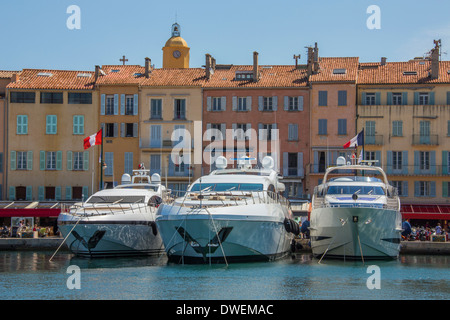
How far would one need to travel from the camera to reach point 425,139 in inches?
2494

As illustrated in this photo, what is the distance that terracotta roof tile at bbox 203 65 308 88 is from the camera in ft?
217

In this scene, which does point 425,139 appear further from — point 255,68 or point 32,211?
point 32,211

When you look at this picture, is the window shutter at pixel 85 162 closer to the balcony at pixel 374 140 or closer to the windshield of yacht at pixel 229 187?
the balcony at pixel 374 140

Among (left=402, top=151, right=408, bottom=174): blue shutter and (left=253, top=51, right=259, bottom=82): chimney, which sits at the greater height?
(left=253, top=51, right=259, bottom=82): chimney

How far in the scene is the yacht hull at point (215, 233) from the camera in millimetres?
34750

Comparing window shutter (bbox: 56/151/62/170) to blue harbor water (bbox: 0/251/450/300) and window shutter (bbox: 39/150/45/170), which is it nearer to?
window shutter (bbox: 39/150/45/170)

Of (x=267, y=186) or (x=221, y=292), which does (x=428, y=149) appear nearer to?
(x=267, y=186)

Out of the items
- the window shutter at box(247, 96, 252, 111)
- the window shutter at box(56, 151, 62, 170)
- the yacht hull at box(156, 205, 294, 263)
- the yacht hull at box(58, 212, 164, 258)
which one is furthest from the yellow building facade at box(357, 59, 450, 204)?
the yacht hull at box(156, 205, 294, 263)

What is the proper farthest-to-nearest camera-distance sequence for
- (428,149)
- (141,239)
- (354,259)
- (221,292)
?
(428,149), (141,239), (354,259), (221,292)

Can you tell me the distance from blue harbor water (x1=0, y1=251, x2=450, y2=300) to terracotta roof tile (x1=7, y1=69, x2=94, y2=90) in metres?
28.9

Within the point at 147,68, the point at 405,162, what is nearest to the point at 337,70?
the point at 405,162

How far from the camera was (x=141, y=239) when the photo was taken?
4169cm
